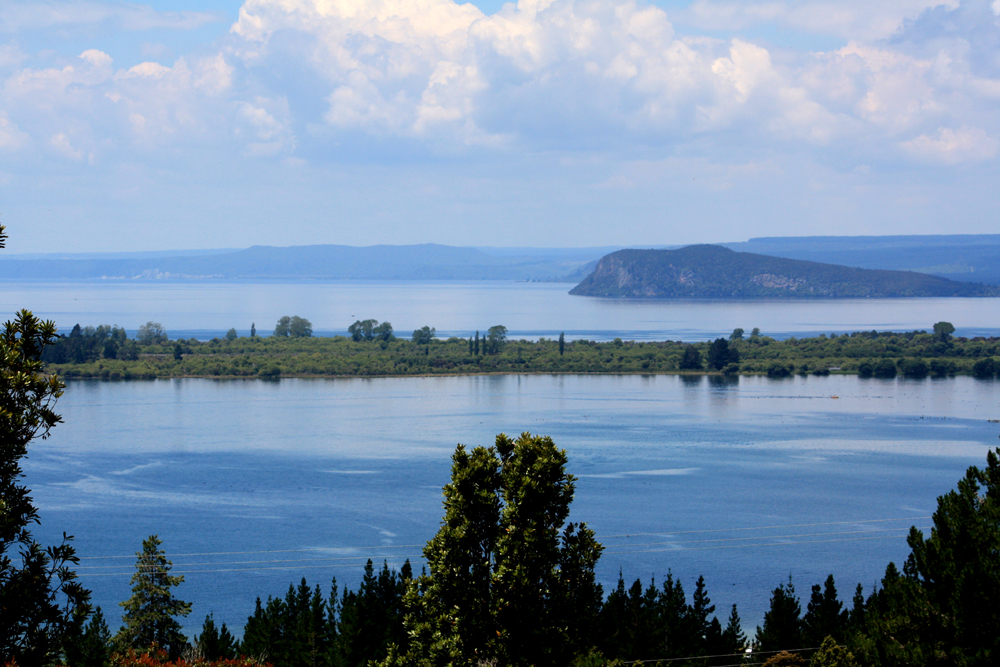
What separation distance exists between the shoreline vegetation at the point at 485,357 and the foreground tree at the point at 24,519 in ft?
202

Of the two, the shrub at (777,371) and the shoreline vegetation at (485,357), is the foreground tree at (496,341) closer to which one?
the shoreline vegetation at (485,357)

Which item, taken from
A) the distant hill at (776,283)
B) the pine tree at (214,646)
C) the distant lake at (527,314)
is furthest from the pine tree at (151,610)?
the distant hill at (776,283)

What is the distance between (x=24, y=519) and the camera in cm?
638

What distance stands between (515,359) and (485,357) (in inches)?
93.9

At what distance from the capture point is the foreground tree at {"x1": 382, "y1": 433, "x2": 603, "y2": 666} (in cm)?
755

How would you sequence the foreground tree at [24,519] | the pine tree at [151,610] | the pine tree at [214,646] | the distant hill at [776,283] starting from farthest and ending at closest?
the distant hill at [776,283]
the pine tree at [214,646]
the pine tree at [151,610]
the foreground tree at [24,519]

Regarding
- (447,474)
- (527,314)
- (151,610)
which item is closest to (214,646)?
(151,610)

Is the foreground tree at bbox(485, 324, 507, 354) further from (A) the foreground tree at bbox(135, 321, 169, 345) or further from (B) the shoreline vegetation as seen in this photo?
(A) the foreground tree at bbox(135, 321, 169, 345)

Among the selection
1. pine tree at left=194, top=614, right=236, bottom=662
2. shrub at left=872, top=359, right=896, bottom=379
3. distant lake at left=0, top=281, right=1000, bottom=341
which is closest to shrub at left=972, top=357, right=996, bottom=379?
shrub at left=872, top=359, right=896, bottom=379

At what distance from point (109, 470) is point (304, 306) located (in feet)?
383

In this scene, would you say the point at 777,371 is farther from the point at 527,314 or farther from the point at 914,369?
the point at 527,314

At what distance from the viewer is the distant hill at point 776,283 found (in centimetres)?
18262

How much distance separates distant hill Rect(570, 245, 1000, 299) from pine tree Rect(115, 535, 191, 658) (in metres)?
179

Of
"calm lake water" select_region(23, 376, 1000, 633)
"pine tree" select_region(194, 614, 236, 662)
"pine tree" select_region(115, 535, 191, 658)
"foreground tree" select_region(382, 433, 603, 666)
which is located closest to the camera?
"foreground tree" select_region(382, 433, 603, 666)
